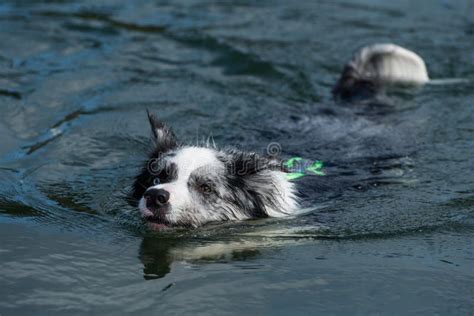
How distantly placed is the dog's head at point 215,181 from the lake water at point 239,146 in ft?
0.56

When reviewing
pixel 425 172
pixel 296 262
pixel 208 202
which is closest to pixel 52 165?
pixel 208 202

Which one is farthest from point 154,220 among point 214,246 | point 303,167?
point 303,167

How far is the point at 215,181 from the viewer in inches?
241

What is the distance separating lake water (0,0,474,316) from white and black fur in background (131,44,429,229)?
16 centimetres

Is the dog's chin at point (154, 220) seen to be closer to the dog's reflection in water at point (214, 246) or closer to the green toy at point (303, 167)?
the dog's reflection in water at point (214, 246)

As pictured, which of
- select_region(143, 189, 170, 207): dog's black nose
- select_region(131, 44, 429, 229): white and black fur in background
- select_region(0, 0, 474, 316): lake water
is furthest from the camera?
select_region(131, 44, 429, 229): white and black fur in background

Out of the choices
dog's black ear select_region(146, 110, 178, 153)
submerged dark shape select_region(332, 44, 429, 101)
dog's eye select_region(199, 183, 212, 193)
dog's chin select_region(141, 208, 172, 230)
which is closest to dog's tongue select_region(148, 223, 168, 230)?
dog's chin select_region(141, 208, 172, 230)

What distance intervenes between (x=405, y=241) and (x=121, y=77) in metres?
4.80

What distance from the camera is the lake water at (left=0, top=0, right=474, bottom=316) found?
4941 mm

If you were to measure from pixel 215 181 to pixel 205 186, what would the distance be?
0.10 meters

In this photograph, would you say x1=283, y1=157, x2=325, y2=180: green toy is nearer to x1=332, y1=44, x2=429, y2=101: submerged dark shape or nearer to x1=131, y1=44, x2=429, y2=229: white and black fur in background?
x1=131, y1=44, x2=429, y2=229: white and black fur in background

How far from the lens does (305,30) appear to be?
1100cm

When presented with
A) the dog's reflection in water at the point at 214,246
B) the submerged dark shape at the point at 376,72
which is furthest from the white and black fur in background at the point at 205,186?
the submerged dark shape at the point at 376,72

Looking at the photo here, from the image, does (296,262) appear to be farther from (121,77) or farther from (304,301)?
(121,77)
